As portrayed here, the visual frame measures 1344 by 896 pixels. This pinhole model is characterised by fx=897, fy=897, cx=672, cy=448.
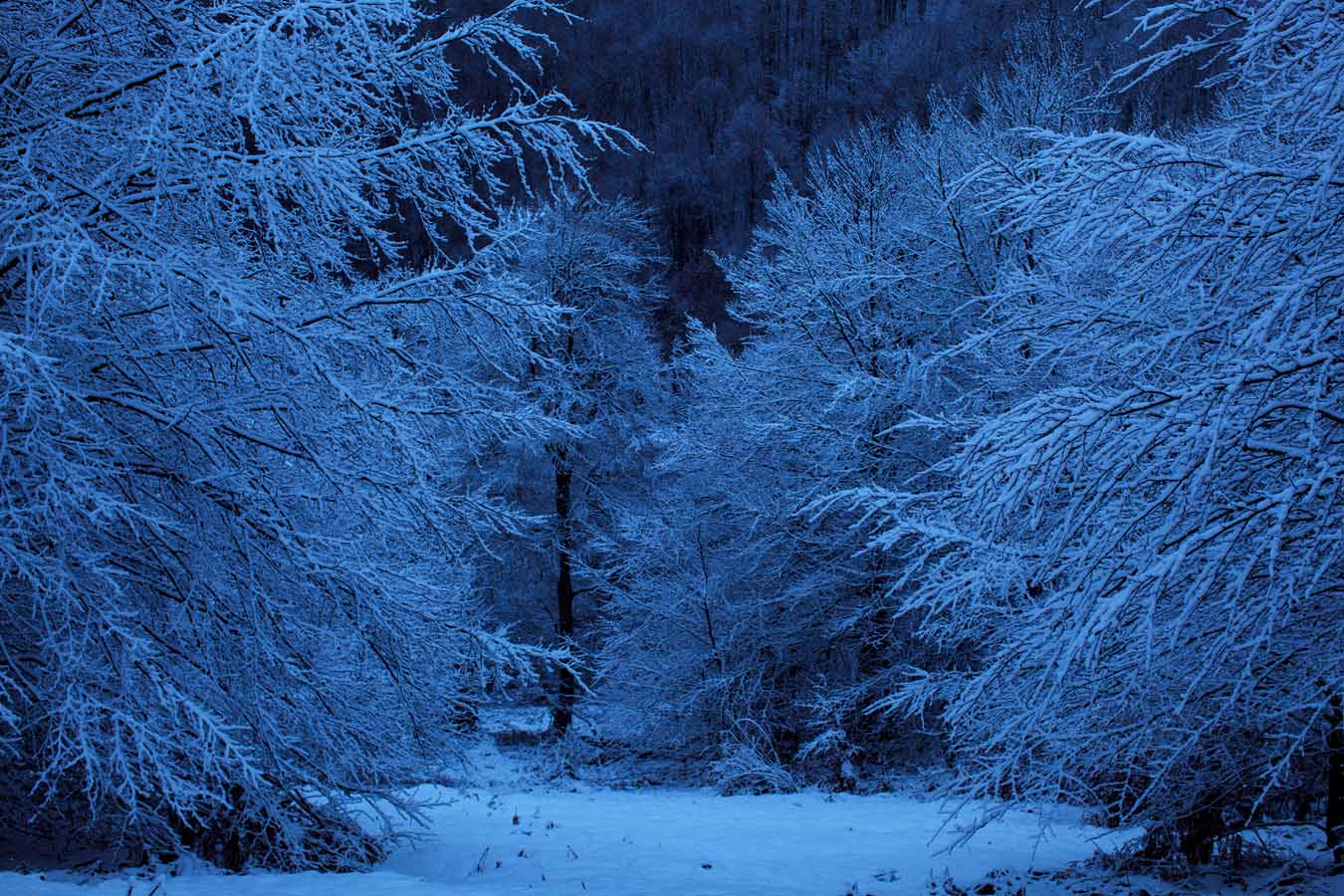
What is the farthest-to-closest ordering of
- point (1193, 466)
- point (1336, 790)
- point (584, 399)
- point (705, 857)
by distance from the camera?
point (584, 399)
point (705, 857)
point (1336, 790)
point (1193, 466)

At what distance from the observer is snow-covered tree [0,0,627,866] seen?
4266 mm

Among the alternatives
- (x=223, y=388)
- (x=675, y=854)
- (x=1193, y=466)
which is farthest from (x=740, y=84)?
(x=1193, y=466)

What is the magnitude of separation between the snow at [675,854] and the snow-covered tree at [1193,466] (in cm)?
118

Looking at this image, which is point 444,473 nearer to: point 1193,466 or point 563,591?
point 1193,466

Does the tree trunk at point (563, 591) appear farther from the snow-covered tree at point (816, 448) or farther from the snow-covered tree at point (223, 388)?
the snow-covered tree at point (223, 388)

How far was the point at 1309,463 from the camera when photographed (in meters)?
4.36

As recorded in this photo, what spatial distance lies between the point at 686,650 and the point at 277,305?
10.2 m

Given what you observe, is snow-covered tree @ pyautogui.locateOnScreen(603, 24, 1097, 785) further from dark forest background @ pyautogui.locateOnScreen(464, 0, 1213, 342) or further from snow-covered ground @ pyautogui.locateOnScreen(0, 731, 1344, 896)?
dark forest background @ pyautogui.locateOnScreen(464, 0, 1213, 342)

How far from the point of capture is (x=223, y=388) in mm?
5387

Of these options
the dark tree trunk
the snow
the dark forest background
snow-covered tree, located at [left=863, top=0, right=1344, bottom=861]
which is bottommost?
the snow

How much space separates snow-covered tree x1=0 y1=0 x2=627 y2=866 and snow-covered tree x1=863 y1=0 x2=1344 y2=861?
320 centimetres

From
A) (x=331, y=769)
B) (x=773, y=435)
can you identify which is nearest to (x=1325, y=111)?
(x=331, y=769)

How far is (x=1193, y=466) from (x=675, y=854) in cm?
516

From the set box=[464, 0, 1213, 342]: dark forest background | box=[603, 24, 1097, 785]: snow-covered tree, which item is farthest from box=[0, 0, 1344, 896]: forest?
box=[464, 0, 1213, 342]: dark forest background
